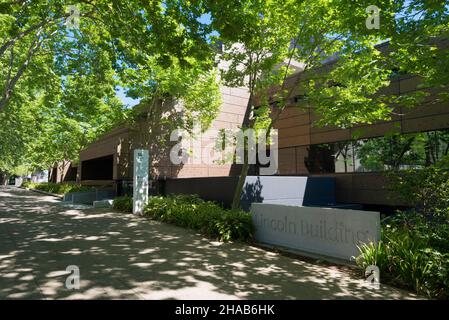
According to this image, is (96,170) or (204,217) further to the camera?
(96,170)

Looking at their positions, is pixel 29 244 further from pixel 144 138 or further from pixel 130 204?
pixel 144 138

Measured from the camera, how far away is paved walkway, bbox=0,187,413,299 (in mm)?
5055

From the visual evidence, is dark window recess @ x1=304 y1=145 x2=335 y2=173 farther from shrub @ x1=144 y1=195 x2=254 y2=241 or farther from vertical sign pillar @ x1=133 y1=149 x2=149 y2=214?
vertical sign pillar @ x1=133 y1=149 x2=149 y2=214

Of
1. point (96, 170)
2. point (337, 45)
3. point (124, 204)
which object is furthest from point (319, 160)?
point (96, 170)

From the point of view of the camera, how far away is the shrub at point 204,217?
363 inches

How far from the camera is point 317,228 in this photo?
7789 millimetres

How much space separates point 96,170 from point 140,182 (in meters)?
19.2

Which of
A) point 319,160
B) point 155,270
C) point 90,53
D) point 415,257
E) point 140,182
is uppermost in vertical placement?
point 90,53

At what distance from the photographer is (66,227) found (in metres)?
10.8

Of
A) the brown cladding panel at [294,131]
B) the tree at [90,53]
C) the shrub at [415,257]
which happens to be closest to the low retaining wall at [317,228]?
the shrub at [415,257]

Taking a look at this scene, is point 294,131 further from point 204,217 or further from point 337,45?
point 204,217

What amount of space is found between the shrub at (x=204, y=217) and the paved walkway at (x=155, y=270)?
0.53 m

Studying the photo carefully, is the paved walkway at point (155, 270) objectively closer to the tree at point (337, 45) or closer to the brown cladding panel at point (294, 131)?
the tree at point (337, 45)

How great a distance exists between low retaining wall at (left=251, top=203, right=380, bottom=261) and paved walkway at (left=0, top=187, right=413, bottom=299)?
77 cm
